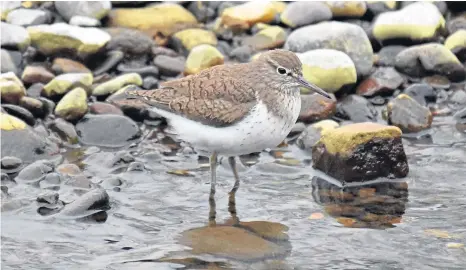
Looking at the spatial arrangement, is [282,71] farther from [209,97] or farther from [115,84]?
[115,84]

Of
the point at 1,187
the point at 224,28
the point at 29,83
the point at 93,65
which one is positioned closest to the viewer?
the point at 1,187

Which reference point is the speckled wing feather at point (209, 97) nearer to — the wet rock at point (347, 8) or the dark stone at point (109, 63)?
the dark stone at point (109, 63)

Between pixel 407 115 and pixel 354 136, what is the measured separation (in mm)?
1831

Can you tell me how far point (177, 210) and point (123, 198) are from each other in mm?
666

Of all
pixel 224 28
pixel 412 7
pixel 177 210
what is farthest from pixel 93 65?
pixel 412 7

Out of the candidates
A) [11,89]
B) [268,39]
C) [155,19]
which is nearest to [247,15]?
[268,39]

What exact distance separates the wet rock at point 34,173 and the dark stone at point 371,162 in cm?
326

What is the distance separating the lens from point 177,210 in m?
8.83

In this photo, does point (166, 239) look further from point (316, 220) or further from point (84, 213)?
point (316, 220)

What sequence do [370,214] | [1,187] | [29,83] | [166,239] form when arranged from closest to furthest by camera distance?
[166,239]
[370,214]
[1,187]
[29,83]

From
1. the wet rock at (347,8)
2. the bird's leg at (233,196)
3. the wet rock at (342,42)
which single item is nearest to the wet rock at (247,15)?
the wet rock at (347,8)

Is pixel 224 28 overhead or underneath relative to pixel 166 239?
overhead

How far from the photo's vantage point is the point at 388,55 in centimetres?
1273

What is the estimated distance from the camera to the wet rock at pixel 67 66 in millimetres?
11945
